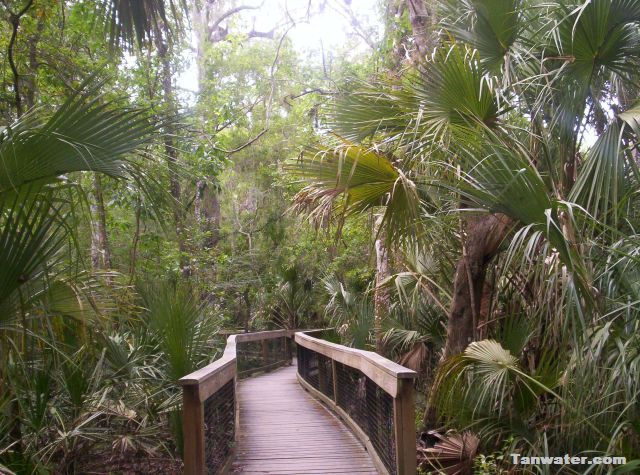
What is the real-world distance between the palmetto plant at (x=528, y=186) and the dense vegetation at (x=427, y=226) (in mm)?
20

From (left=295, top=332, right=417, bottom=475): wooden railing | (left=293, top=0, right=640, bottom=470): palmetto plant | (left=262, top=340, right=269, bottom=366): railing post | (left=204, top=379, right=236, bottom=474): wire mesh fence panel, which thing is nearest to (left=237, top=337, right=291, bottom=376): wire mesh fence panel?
(left=262, top=340, right=269, bottom=366): railing post

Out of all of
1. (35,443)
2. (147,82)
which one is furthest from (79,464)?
(147,82)

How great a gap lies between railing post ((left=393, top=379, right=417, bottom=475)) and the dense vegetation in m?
0.70

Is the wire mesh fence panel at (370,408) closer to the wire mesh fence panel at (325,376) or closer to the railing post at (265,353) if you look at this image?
the wire mesh fence panel at (325,376)

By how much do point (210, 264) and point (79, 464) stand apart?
376 inches

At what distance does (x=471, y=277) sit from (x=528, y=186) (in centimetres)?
244

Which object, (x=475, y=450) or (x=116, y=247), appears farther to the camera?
(x=116, y=247)

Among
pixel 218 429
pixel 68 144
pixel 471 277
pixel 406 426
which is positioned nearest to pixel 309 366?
pixel 471 277

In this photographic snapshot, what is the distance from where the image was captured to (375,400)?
525 cm

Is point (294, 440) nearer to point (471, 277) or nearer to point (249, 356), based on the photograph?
point (471, 277)

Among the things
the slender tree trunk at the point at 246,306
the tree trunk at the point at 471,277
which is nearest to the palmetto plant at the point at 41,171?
the tree trunk at the point at 471,277

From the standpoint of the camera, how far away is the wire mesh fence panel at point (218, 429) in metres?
4.55

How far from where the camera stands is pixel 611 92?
5676 mm

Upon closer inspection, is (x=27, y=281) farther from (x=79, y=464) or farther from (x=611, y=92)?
(x=611, y=92)
